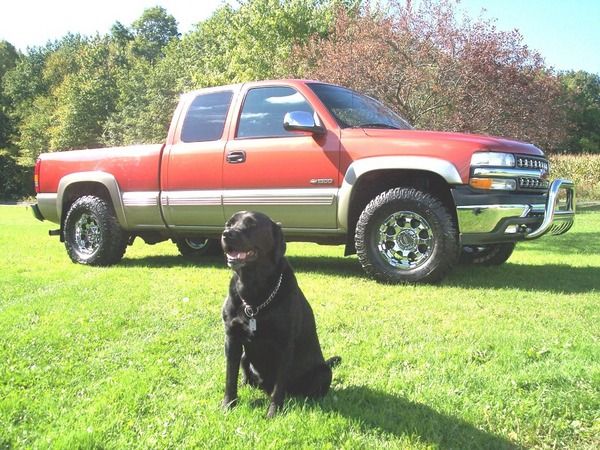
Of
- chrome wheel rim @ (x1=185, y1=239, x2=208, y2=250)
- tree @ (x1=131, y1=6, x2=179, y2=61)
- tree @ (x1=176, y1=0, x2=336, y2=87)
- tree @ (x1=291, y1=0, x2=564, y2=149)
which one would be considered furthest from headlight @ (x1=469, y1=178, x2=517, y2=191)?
tree @ (x1=131, y1=6, x2=179, y2=61)

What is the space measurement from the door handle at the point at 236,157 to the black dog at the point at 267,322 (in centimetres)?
334

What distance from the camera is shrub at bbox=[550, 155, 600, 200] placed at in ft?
86.4

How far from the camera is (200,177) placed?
654 cm

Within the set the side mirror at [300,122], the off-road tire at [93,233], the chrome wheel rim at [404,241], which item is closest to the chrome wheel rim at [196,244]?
the off-road tire at [93,233]

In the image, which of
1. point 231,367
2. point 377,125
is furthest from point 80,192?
point 231,367

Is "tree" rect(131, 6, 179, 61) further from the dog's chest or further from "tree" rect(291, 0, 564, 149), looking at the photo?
the dog's chest

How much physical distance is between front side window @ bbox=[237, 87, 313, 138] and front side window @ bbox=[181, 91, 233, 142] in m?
0.30

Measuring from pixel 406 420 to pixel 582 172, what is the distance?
27.9m

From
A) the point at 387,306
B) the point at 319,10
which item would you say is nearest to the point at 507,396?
the point at 387,306

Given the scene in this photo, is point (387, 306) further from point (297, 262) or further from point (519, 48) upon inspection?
point (519, 48)

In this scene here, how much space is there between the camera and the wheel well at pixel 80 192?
7480mm

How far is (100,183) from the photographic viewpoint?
746cm

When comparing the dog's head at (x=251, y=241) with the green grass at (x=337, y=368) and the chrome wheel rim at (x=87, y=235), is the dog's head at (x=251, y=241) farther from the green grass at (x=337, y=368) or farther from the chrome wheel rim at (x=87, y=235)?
the chrome wheel rim at (x=87, y=235)

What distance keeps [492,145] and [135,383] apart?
12.7ft
